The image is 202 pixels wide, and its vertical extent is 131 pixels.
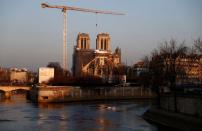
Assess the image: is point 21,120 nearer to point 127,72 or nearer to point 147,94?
point 147,94

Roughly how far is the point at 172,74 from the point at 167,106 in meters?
5.61

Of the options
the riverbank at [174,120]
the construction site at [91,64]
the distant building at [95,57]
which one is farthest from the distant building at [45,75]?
the riverbank at [174,120]

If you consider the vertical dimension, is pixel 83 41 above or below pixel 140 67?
above

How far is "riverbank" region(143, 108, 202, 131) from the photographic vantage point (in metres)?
28.4

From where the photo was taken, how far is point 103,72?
11262 centimetres

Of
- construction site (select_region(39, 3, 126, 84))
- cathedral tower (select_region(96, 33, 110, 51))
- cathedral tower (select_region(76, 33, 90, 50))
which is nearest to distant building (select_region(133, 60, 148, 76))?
construction site (select_region(39, 3, 126, 84))

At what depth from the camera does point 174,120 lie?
32.1 m

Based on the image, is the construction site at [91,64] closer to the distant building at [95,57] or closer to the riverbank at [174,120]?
the distant building at [95,57]

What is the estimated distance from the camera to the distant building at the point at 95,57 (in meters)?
118

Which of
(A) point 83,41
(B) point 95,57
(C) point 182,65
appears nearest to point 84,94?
(C) point 182,65

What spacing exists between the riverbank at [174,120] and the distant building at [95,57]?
70.4 metres

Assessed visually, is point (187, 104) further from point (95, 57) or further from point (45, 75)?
point (95, 57)

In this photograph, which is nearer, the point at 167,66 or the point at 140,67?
the point at 167,66

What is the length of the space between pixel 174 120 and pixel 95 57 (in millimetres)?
97263
